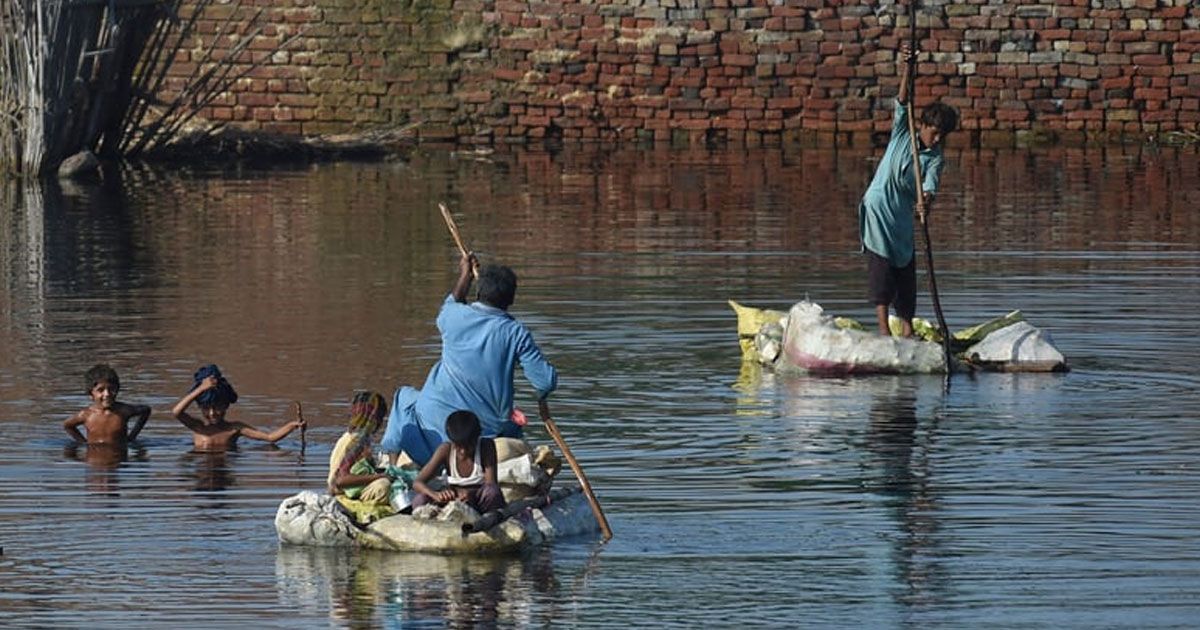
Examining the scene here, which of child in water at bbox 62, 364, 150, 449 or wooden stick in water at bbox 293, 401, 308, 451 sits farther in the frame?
child in water at bbox 62, 364, 150, 449

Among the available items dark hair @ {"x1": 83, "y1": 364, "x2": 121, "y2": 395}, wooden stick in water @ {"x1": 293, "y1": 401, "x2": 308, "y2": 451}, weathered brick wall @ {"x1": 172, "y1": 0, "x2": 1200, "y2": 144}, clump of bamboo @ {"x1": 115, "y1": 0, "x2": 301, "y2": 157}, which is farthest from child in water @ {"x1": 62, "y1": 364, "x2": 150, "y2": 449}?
weathered brick wall @ {"x1": 172, "y1": 0, "x2": 1200, "y2": 144}

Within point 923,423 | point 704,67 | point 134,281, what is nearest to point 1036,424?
point 923,423

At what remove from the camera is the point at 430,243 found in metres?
20.3

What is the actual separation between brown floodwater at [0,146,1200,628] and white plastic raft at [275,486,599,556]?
0.07 metres

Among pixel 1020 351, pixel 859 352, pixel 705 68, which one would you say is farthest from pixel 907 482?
pixel 705 68

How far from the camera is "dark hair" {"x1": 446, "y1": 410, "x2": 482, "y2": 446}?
31.9 ft

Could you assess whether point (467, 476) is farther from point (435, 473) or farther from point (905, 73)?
point (905, 73)

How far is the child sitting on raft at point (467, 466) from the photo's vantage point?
9.75 metres

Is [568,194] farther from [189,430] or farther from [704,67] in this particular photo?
[189,430]

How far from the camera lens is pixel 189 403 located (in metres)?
12.0

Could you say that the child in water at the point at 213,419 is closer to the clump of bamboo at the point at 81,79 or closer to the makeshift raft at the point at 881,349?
the makeshift raft at the point at 881,349

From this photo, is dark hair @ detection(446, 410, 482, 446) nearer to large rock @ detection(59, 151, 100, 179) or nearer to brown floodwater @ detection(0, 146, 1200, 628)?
brown floodwater @ detection(0, 146, 1200, 628)

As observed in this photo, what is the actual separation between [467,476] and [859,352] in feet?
14.0

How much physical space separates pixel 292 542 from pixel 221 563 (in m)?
0.34
